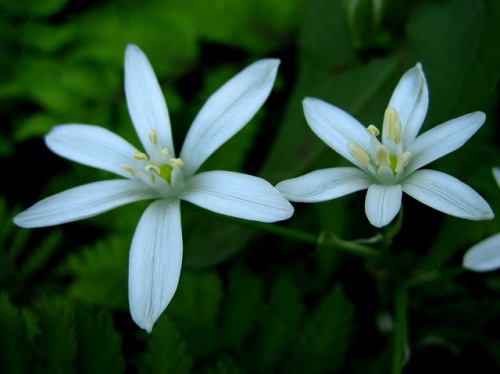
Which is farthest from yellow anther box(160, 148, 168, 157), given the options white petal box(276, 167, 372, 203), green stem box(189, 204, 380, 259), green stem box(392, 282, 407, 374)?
green stem box(392, 282, 407, 374)

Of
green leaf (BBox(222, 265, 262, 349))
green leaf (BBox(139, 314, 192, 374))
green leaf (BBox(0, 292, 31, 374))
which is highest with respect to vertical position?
green leaf (BBox(222, 265, 262, 349))

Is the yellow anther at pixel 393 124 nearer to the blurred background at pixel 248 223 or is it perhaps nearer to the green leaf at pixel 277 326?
the blurred background at pixel 248 223

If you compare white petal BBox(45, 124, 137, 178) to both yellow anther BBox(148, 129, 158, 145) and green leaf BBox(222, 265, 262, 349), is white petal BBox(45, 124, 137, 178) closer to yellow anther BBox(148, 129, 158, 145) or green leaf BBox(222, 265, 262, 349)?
yellow anther BBox(148, 129, 158, 145)

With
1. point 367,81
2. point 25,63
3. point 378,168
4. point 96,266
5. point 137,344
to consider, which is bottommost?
point 137,344

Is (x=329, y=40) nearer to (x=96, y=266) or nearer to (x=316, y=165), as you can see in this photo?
(x=316, y=165)

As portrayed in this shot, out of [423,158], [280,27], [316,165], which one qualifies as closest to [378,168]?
[423,158]
